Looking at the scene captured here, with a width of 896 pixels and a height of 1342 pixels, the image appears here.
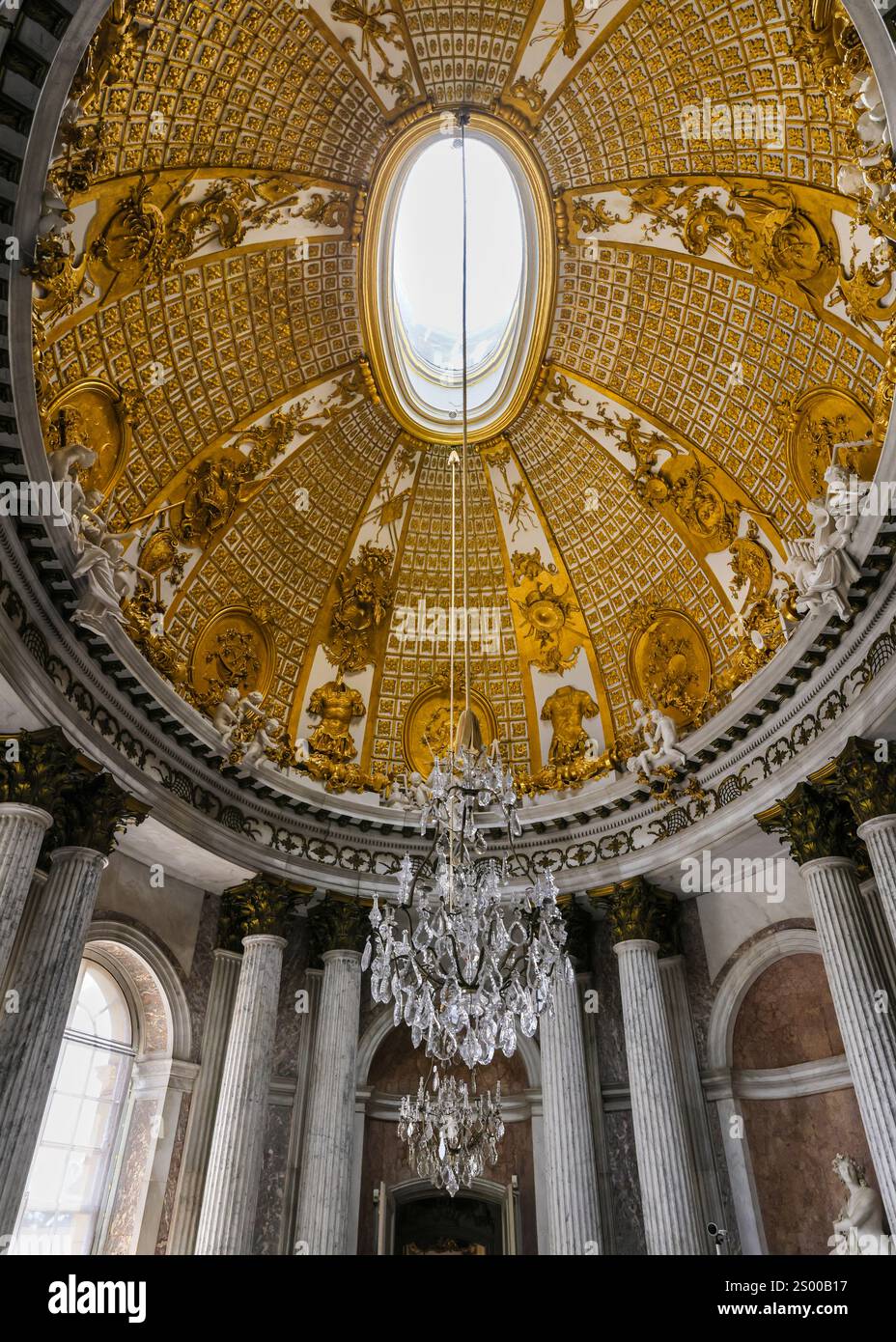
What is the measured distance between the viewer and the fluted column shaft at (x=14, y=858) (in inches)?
344

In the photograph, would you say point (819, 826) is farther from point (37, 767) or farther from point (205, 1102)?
point (37, 767)

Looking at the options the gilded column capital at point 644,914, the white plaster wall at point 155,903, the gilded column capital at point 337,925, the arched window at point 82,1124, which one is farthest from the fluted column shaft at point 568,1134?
the arched window at point 82,1124

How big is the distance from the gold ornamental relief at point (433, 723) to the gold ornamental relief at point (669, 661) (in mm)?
2872

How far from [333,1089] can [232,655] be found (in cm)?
694

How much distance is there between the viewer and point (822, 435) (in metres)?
11.5

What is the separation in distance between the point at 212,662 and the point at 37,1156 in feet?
23.8

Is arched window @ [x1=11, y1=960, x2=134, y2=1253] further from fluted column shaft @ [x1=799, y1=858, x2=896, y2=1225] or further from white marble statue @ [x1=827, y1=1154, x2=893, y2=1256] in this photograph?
fluted column shaft @ [x1=799, y1=858, x2=896, y2=1225]

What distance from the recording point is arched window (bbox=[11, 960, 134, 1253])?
10.9m

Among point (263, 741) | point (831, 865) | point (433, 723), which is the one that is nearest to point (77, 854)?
point (263, 741)

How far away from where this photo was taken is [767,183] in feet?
34.5

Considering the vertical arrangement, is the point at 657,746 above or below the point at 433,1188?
above

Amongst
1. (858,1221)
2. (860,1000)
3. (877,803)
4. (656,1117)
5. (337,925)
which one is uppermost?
(337,925)

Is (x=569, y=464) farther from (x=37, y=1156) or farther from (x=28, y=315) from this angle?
(x=37, y=1156)

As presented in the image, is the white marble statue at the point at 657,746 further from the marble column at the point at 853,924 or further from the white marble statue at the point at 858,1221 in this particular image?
the white marble statue at the point at 858,1221
